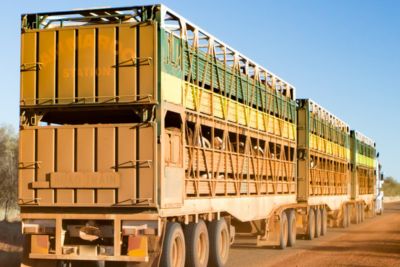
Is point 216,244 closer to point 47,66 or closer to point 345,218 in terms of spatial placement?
point 47,66

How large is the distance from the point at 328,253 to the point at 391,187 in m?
123

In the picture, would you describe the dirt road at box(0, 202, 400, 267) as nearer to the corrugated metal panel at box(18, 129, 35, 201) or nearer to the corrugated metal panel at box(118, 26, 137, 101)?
the corrugated metal panel at box(18, 129, 35, 201)

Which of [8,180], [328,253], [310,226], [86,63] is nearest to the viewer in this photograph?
[86,63]

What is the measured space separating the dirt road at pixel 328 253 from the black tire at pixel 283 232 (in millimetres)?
228

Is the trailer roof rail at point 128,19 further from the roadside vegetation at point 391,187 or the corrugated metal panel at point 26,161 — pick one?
the roadside vegetation at point 391,187

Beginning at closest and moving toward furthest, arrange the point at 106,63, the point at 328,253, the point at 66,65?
the point at 106,63, the point at 66,65, the point at 328,253

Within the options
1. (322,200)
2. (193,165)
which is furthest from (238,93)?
(322,200)

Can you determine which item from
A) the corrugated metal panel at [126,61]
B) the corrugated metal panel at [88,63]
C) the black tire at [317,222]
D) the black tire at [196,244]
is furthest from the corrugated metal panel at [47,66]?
the black tire at [317,222]

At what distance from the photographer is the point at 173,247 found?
11594 mm

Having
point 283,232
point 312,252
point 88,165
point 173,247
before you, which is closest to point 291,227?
point 283,232

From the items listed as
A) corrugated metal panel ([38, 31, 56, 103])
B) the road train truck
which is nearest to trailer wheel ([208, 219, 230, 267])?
the road train truck

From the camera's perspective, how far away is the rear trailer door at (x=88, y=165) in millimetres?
10828

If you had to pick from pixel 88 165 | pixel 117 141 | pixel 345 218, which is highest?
pixel 117 141

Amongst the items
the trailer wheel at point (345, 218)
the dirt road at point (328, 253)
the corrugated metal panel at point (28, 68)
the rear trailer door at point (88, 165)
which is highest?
the corrugated metal panel at point (28, 68)
